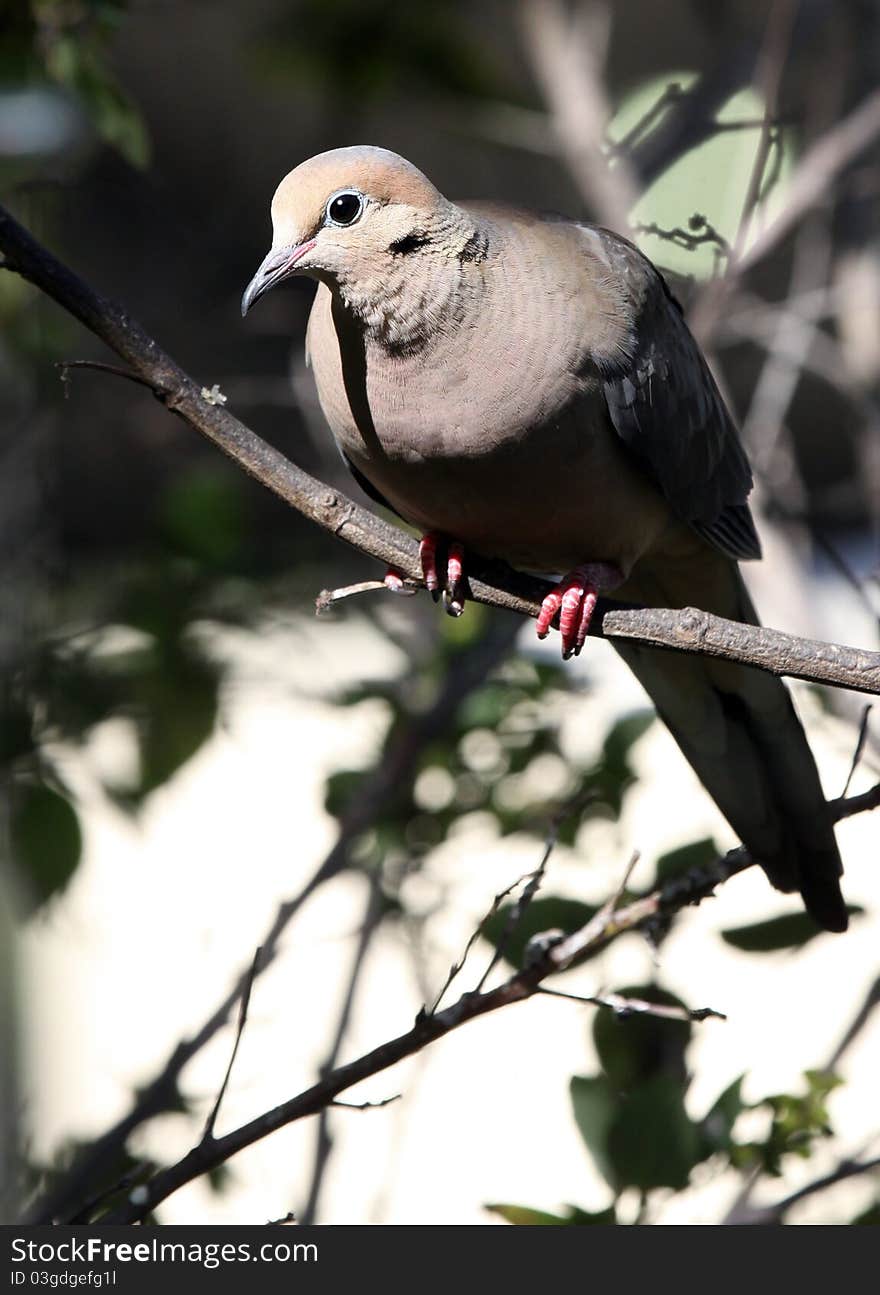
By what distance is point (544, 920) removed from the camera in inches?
92.6

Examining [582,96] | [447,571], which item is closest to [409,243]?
[447,571]

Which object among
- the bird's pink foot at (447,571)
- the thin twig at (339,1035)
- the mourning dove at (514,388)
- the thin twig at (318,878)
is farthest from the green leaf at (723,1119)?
the bird's pink foot at (447,571)

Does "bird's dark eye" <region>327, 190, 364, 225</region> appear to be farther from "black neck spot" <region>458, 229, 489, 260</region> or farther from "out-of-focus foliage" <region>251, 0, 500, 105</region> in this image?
"out-of-focus foliage" <region>251, 0, 500, 105</region>

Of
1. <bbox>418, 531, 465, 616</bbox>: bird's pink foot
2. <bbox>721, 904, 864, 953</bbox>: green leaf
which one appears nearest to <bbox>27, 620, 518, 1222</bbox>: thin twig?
<bbox>418, 531, 465, 616</bbox>: bird's pink foot

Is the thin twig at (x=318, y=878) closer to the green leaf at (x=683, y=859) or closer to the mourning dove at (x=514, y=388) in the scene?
the mourning dove at (x=514, y=388)

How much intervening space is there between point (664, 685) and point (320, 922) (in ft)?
7.62

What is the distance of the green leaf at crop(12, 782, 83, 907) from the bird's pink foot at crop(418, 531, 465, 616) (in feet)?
2.56

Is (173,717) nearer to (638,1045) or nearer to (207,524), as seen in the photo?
(207,524)

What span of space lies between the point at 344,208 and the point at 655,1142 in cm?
142

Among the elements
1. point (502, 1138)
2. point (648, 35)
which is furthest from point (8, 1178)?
point (648, 35)

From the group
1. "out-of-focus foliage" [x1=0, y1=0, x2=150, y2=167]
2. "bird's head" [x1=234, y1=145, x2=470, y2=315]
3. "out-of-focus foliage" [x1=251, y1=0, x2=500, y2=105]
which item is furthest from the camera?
"out-of-focus foliage" [x1=251, y1=0, x2=500, y2=105]

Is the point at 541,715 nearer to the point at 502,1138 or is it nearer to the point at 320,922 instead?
the point at 502,1138

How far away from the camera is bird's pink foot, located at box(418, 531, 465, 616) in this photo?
224 centimetres

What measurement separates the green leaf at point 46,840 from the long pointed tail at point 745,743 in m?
1.03
